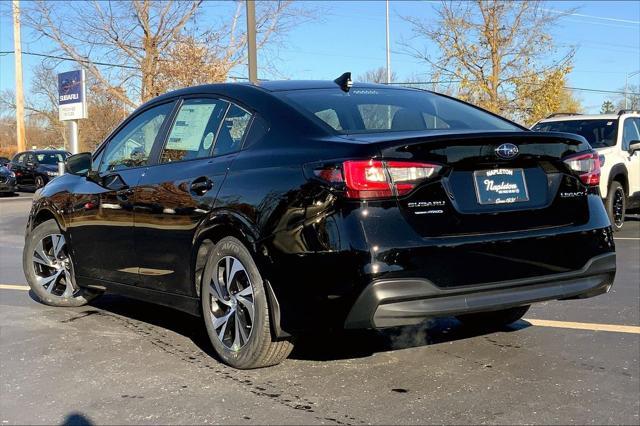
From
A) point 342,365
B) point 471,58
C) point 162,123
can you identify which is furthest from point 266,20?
point 342,365

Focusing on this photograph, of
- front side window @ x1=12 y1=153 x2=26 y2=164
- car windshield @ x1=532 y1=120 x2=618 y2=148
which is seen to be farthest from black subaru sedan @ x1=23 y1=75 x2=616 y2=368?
front side window @ x1=12 y1=153 x2=26 y2=164

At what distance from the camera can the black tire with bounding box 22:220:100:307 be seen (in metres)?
5.98

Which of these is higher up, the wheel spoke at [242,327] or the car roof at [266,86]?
the car roof at [266,86]

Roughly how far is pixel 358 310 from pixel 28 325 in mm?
3244

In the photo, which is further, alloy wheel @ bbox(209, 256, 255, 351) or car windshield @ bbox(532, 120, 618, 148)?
car windshield @ bbox(532, 120, 618, 148)

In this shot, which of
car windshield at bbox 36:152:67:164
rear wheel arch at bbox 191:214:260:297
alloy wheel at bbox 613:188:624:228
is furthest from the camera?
car windshield at bbox 36:152:67:164

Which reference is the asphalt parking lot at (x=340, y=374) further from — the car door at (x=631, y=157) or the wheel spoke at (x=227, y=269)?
the car door at (x=631, y=157)

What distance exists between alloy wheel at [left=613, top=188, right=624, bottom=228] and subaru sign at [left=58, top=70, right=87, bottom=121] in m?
13.5

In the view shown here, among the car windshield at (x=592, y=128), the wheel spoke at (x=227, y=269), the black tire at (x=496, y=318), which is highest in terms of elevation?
the car windshield at (x=592, y=128)

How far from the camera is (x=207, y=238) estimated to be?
422cm

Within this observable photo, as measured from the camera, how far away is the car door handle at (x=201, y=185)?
4211 millimetres

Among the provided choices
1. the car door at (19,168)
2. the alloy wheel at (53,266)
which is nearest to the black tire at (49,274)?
the alloy wheel at (53,266)

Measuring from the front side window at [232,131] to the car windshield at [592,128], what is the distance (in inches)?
316

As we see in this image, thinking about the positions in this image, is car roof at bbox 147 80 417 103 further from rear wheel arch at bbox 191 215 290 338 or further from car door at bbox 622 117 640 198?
car door at bbox 622 117 640 198
